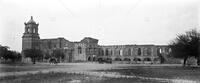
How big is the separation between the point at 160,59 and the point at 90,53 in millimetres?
31855

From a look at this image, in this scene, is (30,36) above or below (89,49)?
above

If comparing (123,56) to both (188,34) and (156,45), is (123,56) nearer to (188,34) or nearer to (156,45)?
(156,45)

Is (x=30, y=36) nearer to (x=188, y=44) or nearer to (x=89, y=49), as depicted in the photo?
(x=89, y=49)

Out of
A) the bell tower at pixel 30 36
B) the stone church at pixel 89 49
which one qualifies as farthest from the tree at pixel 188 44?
the bell tower at pixel 30 36

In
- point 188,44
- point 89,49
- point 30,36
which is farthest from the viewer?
point 89,49

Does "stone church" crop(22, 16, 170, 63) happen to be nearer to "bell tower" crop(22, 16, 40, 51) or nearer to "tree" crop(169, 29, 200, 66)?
"bell tower" crop(22, 16, 40, 51)

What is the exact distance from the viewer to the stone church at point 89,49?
4831 inches

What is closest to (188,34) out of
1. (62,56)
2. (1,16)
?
(1,16)

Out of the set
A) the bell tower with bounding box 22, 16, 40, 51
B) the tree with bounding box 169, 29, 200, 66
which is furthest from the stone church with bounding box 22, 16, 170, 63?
the tree with bounding box 169, 29, 200, 66

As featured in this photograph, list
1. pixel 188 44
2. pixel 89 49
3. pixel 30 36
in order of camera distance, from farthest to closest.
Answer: pixel 89 49 → pixel 30 36 → pixel 188 44

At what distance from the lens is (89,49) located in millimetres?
127188

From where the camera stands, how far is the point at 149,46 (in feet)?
405

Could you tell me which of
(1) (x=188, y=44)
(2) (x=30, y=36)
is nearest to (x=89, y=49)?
(2) (x=30, y=36)

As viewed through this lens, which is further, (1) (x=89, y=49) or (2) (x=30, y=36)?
(1) (x=89, y=49)
